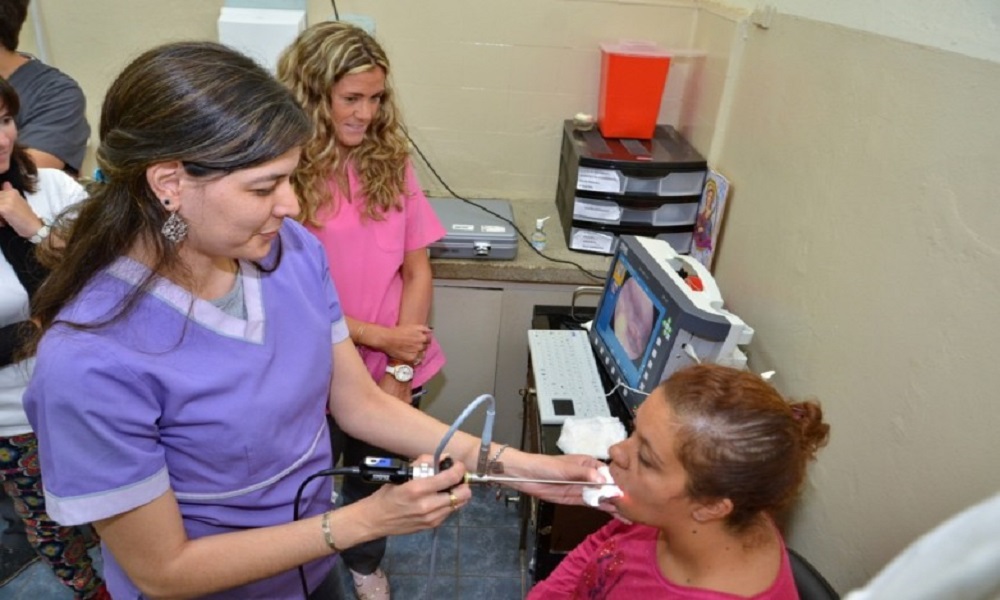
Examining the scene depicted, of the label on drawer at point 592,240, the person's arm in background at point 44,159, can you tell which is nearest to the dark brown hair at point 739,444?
the label on drawer at point 592,240

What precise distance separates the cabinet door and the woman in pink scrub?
34cm

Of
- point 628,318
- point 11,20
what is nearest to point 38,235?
point 11,20

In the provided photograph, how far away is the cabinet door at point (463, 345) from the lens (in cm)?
231

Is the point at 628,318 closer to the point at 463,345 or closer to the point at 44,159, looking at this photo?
the point at 463,345

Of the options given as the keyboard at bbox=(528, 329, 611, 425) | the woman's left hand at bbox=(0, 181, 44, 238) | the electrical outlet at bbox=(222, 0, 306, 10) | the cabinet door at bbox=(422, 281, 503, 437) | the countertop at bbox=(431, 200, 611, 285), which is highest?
the electrical outlet at bbox=(222, 0, 306, 10)

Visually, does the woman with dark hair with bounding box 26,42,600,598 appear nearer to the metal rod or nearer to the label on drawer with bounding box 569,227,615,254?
the metal rod

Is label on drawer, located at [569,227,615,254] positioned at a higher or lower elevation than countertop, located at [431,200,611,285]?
higher

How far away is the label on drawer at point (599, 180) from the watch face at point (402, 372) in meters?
0.81

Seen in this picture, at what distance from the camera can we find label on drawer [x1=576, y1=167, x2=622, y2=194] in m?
2.14

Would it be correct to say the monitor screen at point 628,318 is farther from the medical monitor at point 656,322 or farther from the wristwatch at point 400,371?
the wristwatch at point 400,371

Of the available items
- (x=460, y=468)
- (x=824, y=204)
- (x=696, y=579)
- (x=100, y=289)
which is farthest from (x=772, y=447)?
(x=100, y=289)

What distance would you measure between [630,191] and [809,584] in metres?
1.32

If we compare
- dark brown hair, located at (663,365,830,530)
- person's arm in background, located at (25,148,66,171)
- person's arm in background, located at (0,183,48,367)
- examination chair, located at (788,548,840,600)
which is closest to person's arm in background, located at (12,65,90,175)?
person's arm in background, located at (25,148,66,171)

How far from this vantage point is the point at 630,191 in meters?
2.16
